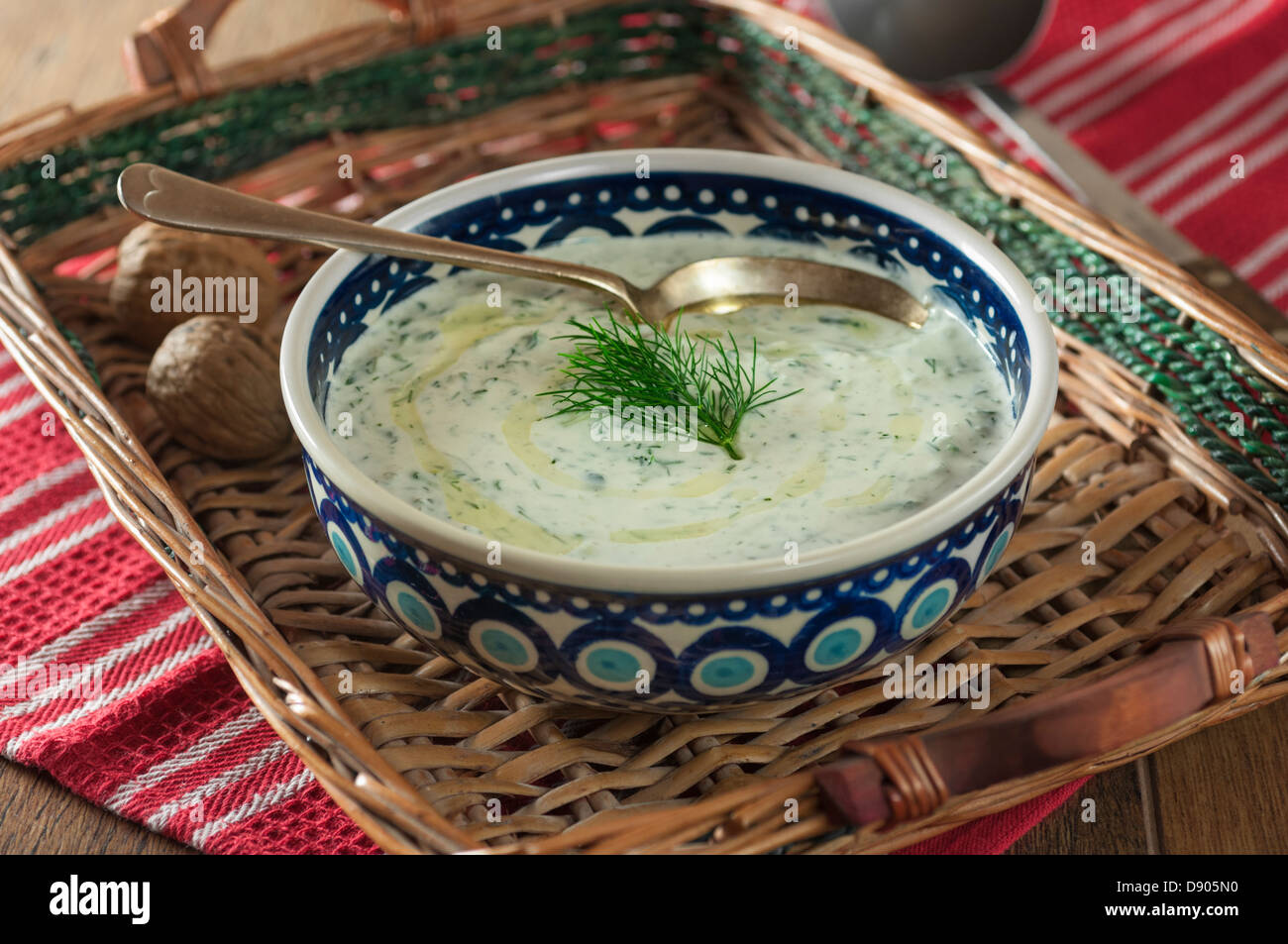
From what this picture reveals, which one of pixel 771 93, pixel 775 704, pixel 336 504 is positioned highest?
pixel 771 93

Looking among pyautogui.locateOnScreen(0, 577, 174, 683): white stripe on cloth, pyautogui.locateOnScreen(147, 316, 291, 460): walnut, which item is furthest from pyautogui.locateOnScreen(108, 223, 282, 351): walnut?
pyautogui.locateOnScreen(0, 577, 174, 683): white stripe on cloth

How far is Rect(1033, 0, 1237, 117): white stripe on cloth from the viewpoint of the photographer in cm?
221

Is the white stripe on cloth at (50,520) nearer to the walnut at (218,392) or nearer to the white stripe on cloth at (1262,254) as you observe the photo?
the walnut at (218,392)

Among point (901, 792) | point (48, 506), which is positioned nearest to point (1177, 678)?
point (901, 792)

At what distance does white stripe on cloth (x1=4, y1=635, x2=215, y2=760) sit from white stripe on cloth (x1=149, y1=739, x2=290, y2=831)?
140mm

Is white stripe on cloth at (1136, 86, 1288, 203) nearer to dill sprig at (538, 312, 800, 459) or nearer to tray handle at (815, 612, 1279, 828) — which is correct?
dill sprig at (538, 312, 800, 459)

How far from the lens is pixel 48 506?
1.52 metres

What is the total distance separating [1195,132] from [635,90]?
0.84 metres

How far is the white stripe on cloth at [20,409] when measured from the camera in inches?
64.3

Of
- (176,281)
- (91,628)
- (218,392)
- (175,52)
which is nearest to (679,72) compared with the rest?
(175,52)

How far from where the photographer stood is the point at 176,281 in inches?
62.5

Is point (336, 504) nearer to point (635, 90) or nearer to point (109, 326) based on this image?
point (109, 326)

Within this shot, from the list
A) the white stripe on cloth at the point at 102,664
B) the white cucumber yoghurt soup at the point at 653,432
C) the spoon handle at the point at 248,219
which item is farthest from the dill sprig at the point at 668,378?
the white stripe on cloth at the point at 102,664

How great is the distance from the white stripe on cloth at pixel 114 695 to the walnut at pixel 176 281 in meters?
0.44
